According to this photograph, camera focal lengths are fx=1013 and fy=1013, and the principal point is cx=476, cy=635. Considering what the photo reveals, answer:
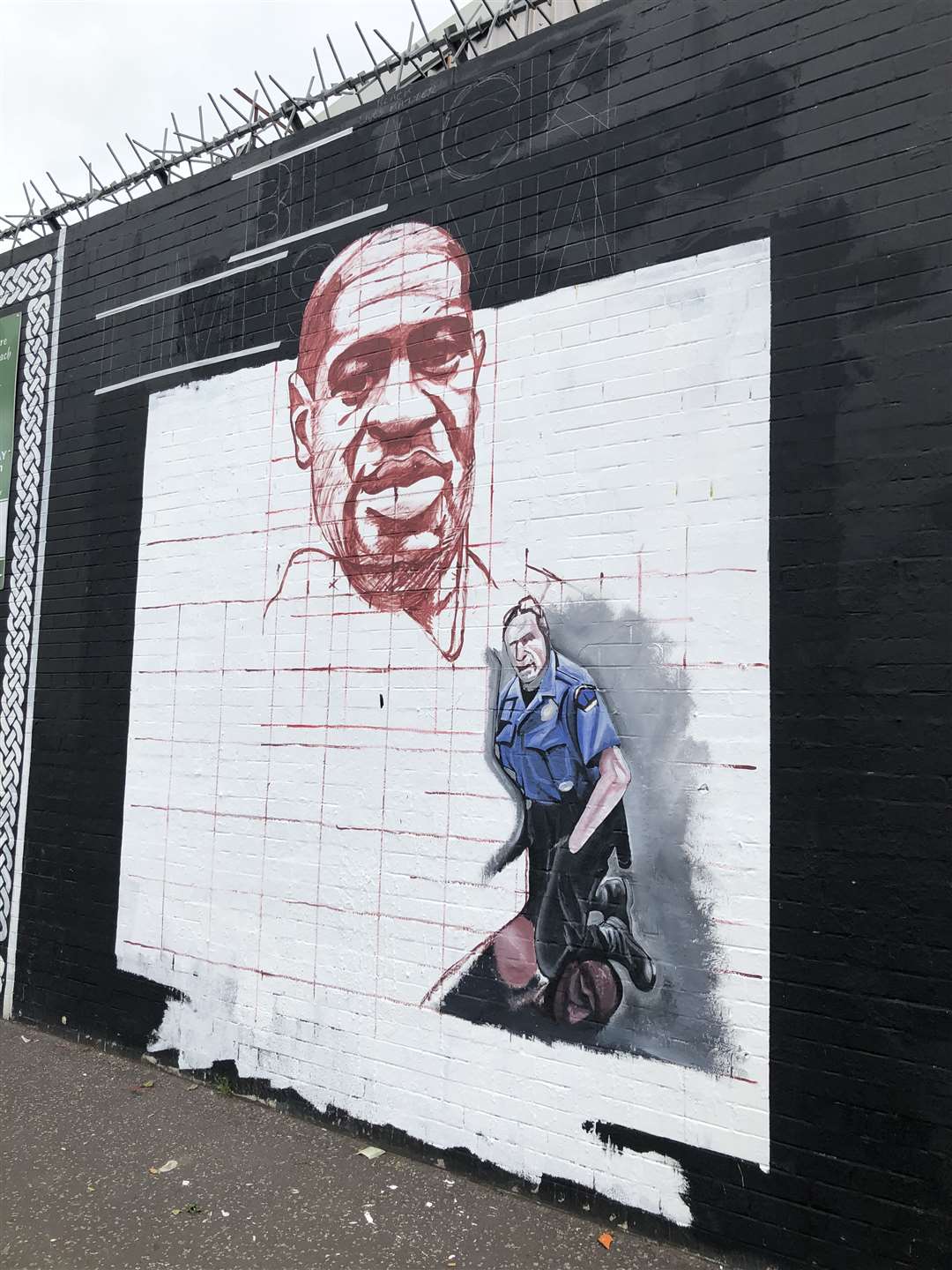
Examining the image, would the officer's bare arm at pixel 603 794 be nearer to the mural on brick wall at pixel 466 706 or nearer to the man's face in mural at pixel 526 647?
the mural on brick wall at pixel 466 706

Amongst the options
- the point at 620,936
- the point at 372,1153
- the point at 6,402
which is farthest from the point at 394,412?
the point at 6,402

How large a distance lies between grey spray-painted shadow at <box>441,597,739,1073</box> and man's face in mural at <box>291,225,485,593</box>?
104cm

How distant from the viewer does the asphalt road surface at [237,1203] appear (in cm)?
389

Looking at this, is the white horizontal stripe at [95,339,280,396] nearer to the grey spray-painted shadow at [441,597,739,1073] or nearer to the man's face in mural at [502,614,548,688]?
the man's face in mural at [502,614,548,688]

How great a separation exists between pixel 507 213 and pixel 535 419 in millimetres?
1069

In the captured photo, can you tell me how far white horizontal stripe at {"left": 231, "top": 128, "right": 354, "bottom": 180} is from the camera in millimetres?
5641

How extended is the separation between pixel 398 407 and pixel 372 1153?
3.65 m

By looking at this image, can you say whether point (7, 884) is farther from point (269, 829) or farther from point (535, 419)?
point (535, 419)

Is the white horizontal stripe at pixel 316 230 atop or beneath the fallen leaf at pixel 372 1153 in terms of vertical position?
atop

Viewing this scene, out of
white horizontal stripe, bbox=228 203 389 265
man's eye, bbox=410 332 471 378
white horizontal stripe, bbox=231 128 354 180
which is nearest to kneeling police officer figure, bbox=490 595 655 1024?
man's eye, bbox=410 332 471 378

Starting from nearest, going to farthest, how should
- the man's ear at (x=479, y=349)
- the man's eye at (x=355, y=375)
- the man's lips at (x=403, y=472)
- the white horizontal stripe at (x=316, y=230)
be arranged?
the man's ear at (x=479, y=349) → the man's lips at (x=403, y=472) → the man's eye at (x=355, y=375) → the white horizontal stripe at (x=316, y=230)

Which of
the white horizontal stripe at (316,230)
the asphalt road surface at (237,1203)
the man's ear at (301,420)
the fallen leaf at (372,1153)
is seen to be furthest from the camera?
the man's ear at (301,420)

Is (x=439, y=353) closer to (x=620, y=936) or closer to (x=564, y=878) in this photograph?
(x=564, y=878)

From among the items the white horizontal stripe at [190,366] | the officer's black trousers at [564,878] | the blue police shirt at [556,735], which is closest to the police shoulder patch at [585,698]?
the blue police shirt at [556,735]
